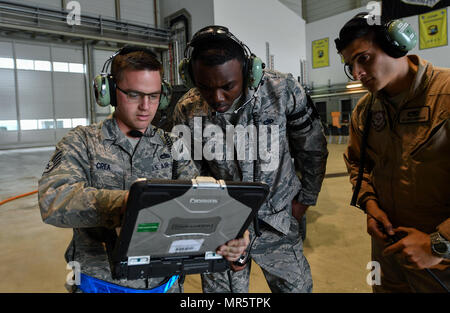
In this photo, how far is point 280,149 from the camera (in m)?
1.61

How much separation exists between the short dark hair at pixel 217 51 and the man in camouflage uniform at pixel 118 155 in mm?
203

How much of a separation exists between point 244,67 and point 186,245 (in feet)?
2.91

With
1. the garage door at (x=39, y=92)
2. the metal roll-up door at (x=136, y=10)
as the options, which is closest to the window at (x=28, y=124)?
the garage door at (x=39, y=92)

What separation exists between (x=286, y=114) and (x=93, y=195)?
1.06 metres

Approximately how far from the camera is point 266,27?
24.0ft

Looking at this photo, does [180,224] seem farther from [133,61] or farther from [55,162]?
[133,61]

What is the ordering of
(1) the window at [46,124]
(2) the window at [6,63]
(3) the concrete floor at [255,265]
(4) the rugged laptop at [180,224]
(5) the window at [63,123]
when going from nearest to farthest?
(4) the rugged laptop at [180,224] → (3) the concrete floor at [255,265] → (2) the window at [6,63] → (1) the window at [46,124] → (5) the window at [63,123]

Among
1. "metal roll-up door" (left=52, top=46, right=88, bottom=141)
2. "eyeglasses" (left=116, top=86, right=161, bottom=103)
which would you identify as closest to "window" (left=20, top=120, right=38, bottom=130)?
"metal roll-up door" (left=52, top=46, right=88, bottom=141)

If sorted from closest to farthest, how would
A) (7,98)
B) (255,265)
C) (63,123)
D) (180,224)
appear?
(180,224) → (255,265) → (7,98) → (63,123)

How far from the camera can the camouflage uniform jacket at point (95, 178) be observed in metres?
0.93

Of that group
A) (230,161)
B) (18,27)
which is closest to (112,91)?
(230,161)

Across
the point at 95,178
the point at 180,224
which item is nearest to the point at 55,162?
the point at 95,178

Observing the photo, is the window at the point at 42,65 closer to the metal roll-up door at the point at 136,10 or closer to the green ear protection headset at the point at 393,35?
the metal roll-up door at the point at 136,10

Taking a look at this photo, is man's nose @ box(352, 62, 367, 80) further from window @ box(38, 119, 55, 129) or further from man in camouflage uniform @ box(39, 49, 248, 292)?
window @ box(38, 119, 55, 129)
